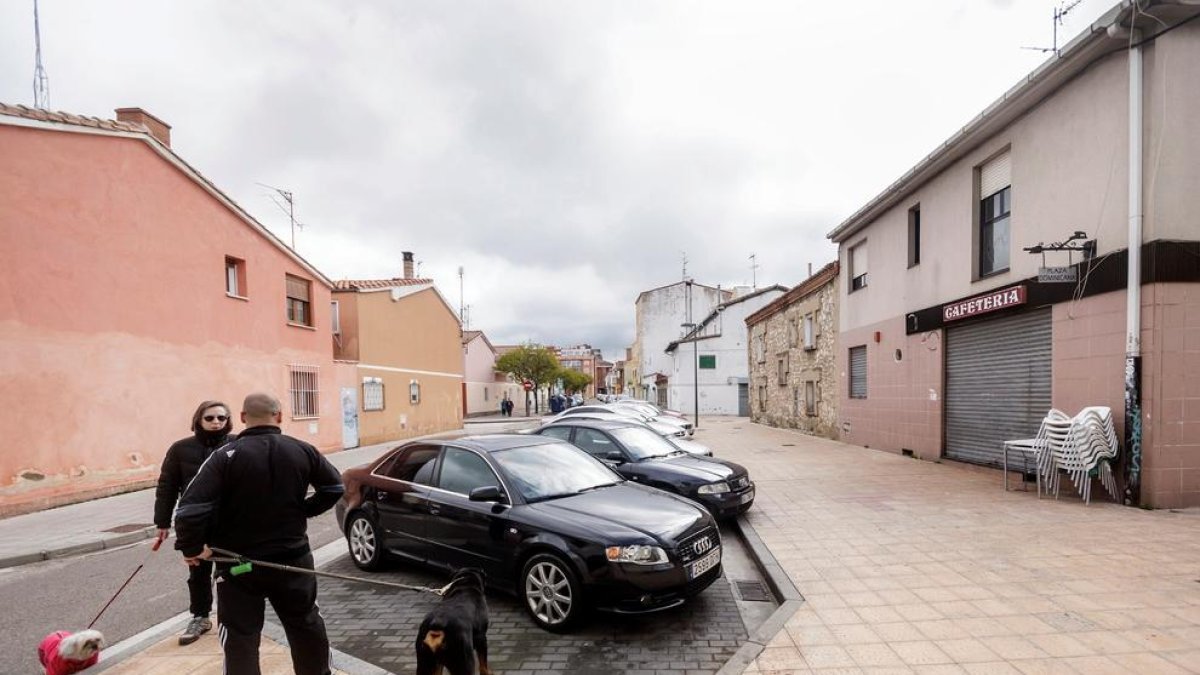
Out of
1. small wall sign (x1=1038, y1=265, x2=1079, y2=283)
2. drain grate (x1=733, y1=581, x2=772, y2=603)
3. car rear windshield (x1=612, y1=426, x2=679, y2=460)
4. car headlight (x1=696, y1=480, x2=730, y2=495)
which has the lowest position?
drain grate (x1=733, y1=581, x2=772, y2=603)

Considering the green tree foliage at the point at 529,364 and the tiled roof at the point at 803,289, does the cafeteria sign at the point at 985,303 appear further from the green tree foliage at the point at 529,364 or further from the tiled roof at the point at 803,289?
the green tree foliage at the point at 529,364

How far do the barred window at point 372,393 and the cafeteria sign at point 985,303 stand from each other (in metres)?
17.5

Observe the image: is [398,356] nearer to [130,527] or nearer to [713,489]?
[130,527]

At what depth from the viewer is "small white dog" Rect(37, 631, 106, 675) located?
10.7 ft

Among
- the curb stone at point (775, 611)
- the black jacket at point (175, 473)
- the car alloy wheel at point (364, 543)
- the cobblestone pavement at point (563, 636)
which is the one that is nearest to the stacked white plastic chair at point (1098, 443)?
the curb stone at point (775, 611)

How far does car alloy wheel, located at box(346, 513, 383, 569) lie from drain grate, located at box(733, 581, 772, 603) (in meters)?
3.50

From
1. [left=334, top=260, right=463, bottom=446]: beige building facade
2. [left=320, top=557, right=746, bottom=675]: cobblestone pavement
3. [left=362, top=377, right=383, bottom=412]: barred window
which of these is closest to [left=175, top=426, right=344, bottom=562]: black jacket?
[left=320, top=557, right=746, bottom=675]: cobblestone pavement

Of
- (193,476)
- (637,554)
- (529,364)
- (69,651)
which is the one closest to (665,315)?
(529,364)

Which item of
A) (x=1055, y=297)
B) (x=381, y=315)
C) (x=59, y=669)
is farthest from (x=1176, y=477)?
(x=381, y=315)

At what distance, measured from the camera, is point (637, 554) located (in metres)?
3.97

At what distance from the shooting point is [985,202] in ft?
34.7

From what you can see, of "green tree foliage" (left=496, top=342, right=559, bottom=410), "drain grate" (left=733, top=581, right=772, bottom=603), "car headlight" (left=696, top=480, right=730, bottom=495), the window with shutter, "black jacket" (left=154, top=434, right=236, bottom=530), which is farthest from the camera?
"green tree foliage" (left=496, top=342, right=559, bottom=410)

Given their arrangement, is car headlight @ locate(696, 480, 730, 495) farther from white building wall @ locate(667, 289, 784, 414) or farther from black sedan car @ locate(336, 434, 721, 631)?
white building wall @ locate(667, 289, 784, 414)

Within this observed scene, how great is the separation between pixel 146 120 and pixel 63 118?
4067 mm
